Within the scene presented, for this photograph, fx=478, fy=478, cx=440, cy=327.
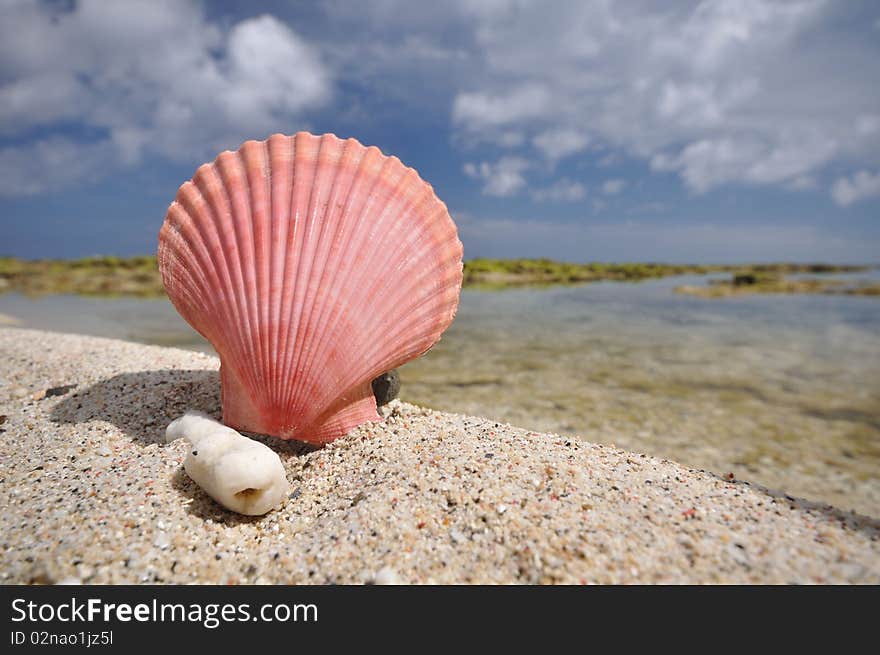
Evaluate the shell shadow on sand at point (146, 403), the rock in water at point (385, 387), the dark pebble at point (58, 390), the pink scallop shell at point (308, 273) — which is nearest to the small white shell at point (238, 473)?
the pink scallop shell at point (308, 273)

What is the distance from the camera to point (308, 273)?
2.53 m

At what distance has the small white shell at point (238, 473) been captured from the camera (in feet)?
6.19

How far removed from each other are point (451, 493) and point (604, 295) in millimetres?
17158

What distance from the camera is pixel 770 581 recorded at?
1.44 meters

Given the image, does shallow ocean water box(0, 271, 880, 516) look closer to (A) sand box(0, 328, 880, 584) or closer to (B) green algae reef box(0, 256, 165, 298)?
(A) sand box(0, 328, 880, 584)

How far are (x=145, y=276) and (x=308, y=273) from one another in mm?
19430

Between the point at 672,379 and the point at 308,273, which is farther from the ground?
the point at 308,273

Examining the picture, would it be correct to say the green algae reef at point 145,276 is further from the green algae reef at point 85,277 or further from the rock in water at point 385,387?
the rock in water at point 385,387

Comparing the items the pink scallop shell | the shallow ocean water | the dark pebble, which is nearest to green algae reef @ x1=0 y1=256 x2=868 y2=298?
the shallow ocean water

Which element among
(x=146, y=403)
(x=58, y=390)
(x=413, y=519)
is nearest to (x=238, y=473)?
(x=413, y=519)

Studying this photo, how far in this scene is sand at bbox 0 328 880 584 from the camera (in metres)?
1.56

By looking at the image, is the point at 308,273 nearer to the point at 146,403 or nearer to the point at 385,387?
the point at 385,387

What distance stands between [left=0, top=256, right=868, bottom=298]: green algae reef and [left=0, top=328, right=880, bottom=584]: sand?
1436 centimetres
